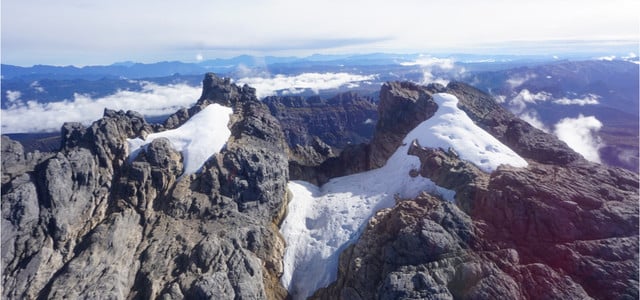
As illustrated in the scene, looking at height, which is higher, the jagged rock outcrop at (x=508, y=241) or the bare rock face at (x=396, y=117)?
the bare rock face at (x=396, y=117)

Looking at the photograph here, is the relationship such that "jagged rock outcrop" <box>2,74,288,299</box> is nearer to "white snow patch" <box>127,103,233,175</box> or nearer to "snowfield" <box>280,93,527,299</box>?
"white snow patch" <box>127,103,233,175</box>

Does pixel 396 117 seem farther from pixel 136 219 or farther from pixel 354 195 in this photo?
pixel 136 219

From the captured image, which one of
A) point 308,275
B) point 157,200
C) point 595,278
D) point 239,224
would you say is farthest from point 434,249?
point 157,200

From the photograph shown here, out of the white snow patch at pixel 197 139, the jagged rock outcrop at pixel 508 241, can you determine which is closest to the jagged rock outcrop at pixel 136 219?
the white snow patch at pixel 197 139

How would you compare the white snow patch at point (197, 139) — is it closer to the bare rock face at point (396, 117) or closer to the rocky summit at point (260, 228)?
the rocky summit at point (260, 228)

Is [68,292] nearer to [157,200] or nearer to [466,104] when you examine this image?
[157,200]

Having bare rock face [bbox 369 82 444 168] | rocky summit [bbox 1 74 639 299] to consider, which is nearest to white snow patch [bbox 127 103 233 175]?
rocky summit [bbox 1 74 639 299]
